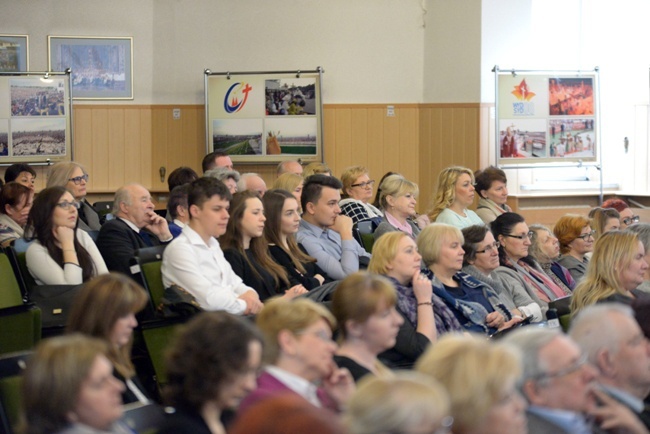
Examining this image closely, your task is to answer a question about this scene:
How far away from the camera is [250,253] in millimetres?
4855

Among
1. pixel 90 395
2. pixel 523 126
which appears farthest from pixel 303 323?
pixel 523 126

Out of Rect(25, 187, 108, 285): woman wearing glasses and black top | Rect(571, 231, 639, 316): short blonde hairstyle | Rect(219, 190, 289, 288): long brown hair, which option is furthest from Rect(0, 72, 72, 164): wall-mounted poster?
Rect(571, 231, 639, 316): short blonde hairstyle

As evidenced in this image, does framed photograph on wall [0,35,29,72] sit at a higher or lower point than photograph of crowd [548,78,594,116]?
higher

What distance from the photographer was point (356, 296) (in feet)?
10.4

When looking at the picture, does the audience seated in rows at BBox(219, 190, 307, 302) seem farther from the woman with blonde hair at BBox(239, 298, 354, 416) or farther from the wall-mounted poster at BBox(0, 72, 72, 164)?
the wall-mounted poster at BBox(0, 72, 72, 164)

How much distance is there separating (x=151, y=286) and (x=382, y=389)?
2.67 metres

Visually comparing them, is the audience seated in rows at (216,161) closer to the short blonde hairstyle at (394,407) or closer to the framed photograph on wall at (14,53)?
the framed photograph on wall at (14,53)

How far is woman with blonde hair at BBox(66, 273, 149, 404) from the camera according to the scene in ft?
9.79

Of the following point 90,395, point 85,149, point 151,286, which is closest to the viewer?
point 90,395

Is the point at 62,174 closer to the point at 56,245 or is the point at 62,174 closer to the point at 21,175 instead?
the point at 21,175

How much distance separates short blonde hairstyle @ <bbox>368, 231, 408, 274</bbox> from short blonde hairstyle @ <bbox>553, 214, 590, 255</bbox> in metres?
2.22

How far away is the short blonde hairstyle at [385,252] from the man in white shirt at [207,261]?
0.58 metres

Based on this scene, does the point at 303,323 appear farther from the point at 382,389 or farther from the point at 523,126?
the point at 523,126

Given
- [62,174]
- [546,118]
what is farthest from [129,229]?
[546,118]
